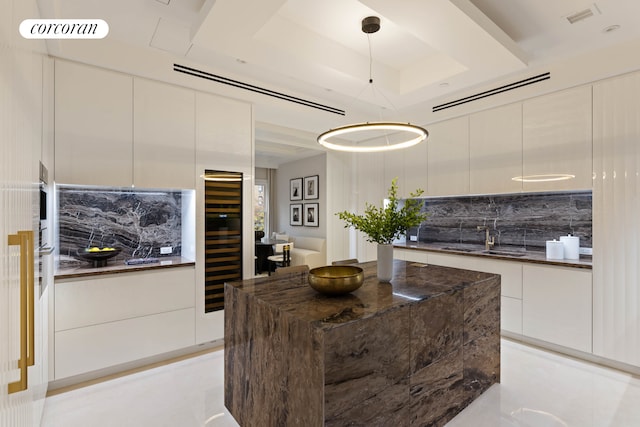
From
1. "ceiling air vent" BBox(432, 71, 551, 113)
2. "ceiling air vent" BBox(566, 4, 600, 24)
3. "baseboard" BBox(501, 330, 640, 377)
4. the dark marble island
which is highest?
"ceiling air vent" BBox(566, 4, 600, 24)

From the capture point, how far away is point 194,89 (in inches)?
125

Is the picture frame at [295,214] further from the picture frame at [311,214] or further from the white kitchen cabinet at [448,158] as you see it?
the white kitchen cabinet at [448,158]

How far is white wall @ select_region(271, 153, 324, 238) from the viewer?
624 cm

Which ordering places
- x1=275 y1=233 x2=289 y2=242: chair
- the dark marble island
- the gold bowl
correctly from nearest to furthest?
the dark marble island < the gold bowl < x1=275 y1=233 x2=289 y2=242: chair

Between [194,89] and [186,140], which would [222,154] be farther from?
[194,89]

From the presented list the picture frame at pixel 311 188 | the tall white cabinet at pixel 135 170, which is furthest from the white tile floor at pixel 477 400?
the picture frame at pixel 311 188

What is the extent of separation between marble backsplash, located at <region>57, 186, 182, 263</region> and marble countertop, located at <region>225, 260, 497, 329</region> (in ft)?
6.28

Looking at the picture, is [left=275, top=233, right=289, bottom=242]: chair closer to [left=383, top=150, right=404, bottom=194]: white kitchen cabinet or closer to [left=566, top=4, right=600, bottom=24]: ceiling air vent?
[left=383, top=150, right=404, bottom=194]: white kitchen cabinet

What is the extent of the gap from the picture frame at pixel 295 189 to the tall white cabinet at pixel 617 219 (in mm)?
5156

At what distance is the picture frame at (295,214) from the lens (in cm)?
709

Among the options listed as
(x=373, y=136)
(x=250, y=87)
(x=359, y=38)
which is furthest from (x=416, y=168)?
(x=250, y=87)

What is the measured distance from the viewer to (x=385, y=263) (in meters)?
2.24

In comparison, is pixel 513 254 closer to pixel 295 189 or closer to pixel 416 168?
pixel 416 168

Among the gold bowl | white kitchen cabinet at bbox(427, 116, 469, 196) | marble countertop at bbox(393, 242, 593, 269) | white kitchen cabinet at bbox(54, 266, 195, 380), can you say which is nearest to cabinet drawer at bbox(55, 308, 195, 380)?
white kitchen cabinet at bbox(54, 266, 195, 380)
